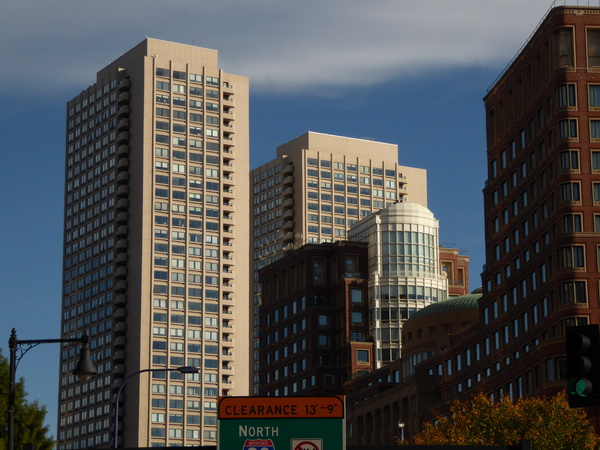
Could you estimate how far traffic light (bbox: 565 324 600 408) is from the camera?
24.5m

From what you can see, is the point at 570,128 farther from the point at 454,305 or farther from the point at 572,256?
the point at 454,305

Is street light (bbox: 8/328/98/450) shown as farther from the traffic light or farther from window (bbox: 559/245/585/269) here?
window (bbox: 559/245/585/269)

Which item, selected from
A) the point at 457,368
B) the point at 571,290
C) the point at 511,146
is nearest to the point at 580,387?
the point at 571,290

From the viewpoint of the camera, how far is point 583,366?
24562mm

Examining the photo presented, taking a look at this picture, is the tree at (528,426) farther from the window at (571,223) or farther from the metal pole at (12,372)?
the metal pole at (12,372)

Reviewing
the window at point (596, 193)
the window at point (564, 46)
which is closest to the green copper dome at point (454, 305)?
the window at point (596, 193)

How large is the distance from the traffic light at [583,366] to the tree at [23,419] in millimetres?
33344

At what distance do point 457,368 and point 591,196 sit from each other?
34.9 meters

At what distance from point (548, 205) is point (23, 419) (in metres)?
78.9

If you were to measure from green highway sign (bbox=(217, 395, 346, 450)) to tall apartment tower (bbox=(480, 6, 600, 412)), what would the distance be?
92.9 metres

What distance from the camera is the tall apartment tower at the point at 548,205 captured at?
392 feet

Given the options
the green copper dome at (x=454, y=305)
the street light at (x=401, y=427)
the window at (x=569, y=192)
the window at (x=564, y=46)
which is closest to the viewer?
the window at (x=569, y=192)

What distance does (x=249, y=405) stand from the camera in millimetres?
25469

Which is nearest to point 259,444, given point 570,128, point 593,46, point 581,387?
point 581,387
